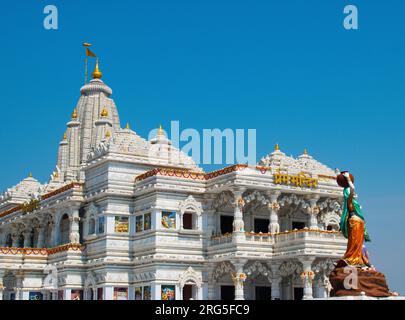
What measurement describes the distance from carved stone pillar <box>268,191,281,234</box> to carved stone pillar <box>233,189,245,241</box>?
182 cm

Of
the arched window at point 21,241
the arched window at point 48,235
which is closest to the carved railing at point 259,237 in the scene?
the arched window at point 48,235

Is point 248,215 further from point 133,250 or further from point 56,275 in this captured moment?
point 56,275

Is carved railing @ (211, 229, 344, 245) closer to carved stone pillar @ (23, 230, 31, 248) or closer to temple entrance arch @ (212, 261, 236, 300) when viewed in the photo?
temple entrance arch @ (212, 261, 236, 300)

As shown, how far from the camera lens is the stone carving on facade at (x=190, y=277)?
43.1 metres

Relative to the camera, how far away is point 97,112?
61.3 m

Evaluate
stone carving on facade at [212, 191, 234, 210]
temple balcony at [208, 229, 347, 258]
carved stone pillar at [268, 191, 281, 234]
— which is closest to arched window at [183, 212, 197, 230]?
stone carving on facade at [212, 191, 234, 210]

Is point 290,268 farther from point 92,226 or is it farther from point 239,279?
point 92,226

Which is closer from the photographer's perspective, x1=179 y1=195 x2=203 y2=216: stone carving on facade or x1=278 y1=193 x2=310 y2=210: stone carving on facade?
x1=179 y1=195 x2=203 y2=216: stone carving on facade

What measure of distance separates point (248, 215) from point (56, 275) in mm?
13962

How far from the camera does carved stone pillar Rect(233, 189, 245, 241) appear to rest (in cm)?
4191

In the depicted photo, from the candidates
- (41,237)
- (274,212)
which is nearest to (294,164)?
(274,212)

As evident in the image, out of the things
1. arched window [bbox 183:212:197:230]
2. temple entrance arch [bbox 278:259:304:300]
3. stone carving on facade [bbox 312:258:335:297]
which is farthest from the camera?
temple entrance arch [bbox 278:259:304:300]

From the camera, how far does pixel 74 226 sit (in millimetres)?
47875
